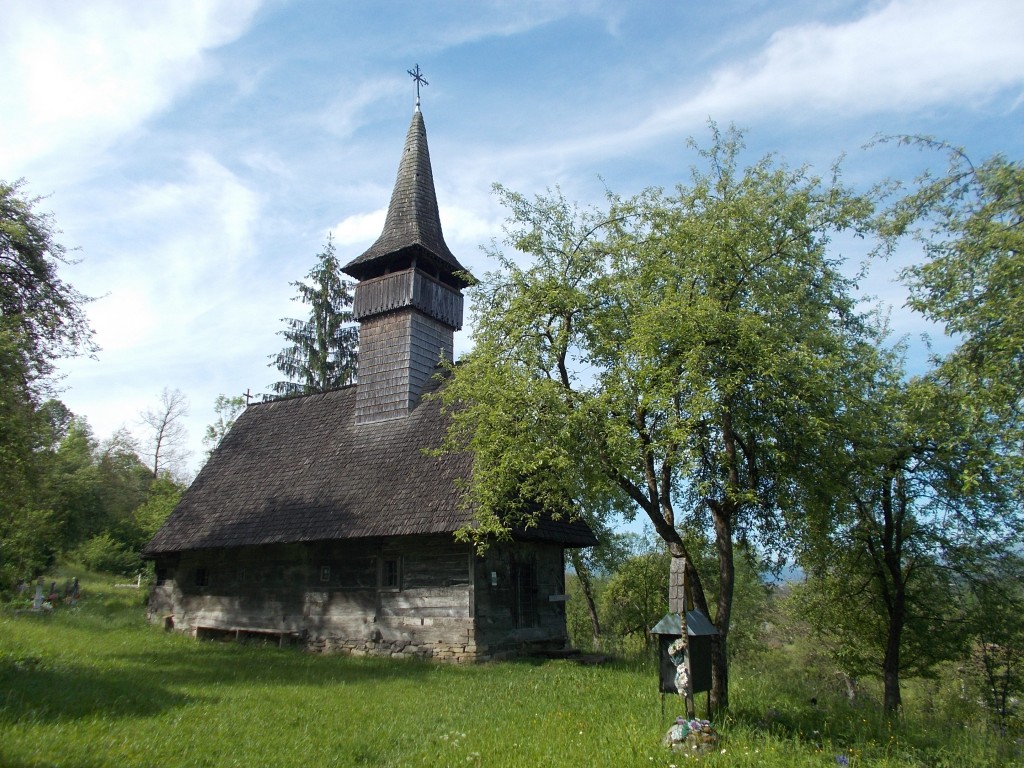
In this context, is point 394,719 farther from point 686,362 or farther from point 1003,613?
point 1003,613

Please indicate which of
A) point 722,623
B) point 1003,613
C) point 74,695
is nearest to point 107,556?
point 74,695

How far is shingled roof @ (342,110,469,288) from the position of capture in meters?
22.0

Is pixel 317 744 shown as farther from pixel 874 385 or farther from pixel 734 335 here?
pixel 874 385

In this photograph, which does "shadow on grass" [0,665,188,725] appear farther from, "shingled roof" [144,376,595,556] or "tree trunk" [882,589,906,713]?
"tree trunk" [882,589,906,713]

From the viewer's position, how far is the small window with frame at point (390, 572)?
1694 centimetres

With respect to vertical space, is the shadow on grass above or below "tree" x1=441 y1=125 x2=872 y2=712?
below

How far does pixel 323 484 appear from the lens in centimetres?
1922

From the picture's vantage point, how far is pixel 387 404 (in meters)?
20.9

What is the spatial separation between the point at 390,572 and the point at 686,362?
35.0 ft

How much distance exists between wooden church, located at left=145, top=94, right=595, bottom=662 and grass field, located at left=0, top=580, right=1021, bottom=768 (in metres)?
2.34

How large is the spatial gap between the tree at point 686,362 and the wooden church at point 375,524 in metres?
3.22

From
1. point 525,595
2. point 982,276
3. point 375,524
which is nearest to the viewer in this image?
point 982,276

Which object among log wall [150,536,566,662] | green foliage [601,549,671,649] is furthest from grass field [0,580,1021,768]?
green foliage [601,549,671,649]

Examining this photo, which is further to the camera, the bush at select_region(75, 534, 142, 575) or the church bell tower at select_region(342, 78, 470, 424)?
the bush at select_region(75, 534, 142, 575)
